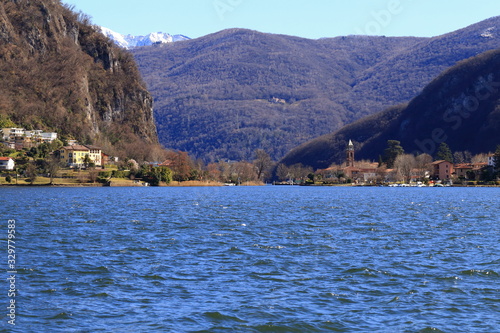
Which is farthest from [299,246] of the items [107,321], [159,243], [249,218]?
[249,218]

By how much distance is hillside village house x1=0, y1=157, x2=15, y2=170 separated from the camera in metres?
147

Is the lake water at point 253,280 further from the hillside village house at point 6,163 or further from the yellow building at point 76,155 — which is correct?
the yellow building at point 76,155

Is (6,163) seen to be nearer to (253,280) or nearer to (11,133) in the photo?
(11,133)

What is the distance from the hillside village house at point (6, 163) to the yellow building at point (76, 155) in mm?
20650

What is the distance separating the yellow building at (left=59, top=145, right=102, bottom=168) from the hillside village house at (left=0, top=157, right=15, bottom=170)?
67.8ft

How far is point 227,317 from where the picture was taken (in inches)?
779

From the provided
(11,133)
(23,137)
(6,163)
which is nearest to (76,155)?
(23,137)

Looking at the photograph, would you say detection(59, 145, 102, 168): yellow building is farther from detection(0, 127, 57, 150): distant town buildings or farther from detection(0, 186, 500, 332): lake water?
detection(0, 186, 500, 332): lake water

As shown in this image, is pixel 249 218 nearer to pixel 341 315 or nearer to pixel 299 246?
pixel 299 246

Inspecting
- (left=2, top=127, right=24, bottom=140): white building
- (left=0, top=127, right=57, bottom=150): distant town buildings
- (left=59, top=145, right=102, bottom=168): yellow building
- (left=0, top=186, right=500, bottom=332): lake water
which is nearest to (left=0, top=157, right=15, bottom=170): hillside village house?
(left=59, top=145, right=102, bottom=168): yellow building

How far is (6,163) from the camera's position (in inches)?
5851

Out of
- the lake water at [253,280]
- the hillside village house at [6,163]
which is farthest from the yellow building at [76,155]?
the lake water at [253,280]

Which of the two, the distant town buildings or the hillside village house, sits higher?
the distant town buildings

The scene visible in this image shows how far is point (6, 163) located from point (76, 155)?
2798 cm
